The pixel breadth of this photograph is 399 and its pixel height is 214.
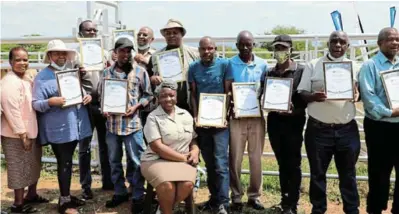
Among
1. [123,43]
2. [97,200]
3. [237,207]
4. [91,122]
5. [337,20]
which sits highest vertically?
[337,20]

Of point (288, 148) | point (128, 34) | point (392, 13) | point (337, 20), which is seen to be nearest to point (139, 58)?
point (128, 34)

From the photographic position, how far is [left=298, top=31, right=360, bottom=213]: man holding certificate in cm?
361

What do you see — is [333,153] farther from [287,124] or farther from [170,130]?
[170,130]

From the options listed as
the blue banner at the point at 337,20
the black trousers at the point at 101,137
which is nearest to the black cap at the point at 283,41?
the black trousers at the point at 101,137

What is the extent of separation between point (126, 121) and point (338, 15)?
5.42m

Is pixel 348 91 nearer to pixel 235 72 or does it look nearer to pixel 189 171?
pixel 235 72

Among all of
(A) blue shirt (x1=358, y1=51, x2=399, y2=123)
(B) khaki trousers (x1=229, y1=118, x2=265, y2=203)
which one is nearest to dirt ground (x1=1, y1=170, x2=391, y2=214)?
(B) khaki trousers (x1=229, y1=118, x2=265, y2=203)

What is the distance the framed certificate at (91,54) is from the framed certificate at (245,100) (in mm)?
1494

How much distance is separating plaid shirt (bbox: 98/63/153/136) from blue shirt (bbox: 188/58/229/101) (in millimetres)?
528

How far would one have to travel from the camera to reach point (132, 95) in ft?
13.7

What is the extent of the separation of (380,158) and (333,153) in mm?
443

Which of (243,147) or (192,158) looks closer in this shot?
(192,158)

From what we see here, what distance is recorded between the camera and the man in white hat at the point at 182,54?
414 cm

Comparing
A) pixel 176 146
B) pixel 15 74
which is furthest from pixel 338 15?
pixel 15 74
